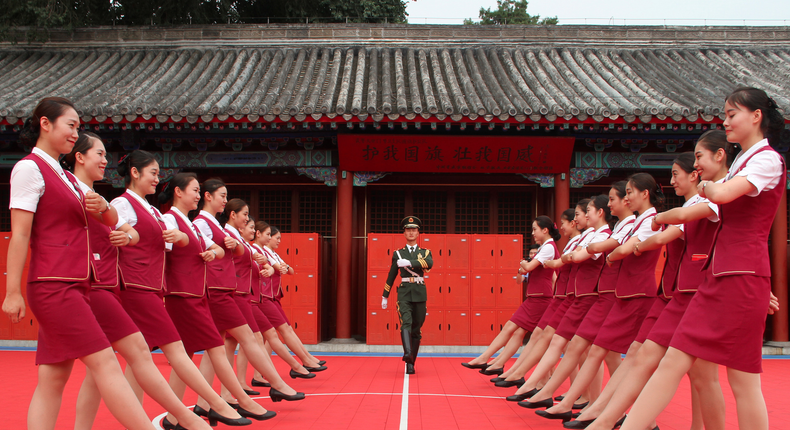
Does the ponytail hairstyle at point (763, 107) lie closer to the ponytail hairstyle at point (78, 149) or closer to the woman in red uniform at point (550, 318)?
the woman in red uniform at point (550, 318)

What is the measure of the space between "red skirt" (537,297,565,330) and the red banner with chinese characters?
401 centimetres

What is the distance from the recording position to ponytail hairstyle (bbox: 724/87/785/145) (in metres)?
3.13

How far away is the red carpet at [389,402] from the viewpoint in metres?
4.95

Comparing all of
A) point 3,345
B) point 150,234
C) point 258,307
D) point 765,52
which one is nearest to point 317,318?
point 258,307

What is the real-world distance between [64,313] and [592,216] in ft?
13.7

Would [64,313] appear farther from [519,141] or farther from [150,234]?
[519,141]

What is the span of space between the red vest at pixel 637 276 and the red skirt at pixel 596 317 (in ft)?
0.95

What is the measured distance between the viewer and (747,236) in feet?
9.91

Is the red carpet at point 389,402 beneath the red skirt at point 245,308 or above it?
beneath

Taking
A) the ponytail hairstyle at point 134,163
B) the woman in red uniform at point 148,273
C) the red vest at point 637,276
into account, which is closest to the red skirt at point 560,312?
the red vest at point 637,276

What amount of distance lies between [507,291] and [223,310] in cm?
619

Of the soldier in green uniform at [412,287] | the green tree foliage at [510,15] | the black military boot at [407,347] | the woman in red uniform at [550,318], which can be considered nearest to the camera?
the woman in red uniform at [550,318]

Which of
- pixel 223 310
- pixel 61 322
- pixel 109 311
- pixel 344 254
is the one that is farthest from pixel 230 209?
pixel 344 254

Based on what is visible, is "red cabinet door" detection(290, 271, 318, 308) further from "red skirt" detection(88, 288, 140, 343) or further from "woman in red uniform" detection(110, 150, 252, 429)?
"red skirt" detection(88, 288, 140, 343)
